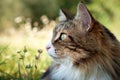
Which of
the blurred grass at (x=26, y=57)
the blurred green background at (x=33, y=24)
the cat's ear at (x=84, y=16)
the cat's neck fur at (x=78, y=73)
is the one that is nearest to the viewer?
the cat's ear at (x=84, y=16)

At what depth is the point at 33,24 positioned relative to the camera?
18219 millimetres

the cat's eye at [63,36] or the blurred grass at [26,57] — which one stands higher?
the cat's eye at [63,36]

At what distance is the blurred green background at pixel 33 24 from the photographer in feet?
26.6

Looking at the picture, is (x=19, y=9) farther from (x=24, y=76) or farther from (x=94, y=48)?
(x=94, y=48)

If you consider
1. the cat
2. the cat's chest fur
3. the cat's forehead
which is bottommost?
the cat's chest fur

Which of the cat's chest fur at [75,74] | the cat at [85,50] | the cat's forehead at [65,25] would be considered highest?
the cat's forehead at [65,25]

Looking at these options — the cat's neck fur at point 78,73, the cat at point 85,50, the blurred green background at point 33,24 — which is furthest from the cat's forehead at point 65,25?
the blurred green background at point 33,24

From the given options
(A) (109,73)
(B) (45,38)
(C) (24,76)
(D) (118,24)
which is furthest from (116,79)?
(D) (118,24)

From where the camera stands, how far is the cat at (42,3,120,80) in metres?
5.37

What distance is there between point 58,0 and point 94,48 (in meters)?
14.6

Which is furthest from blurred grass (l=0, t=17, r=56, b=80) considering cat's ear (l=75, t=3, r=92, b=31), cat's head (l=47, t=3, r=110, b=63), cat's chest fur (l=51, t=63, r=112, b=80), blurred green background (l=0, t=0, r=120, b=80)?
cat's ear (l=75, t=3, r=92, b=31)

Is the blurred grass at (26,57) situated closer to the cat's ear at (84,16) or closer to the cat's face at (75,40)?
the cat's face at (75,40)

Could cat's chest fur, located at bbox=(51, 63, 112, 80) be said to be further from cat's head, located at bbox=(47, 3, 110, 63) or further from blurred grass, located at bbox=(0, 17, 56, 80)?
blurred grass, located at bbox=(0, 17, 56, 80)

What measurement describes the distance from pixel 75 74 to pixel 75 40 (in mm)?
377
